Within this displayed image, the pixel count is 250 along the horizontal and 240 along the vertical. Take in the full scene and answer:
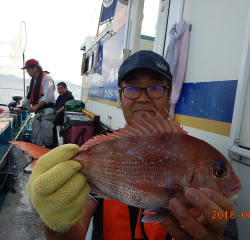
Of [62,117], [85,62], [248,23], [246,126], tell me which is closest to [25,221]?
[246,126]

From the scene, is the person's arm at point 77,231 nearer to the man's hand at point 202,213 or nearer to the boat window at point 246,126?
the man's hand at point 202,213

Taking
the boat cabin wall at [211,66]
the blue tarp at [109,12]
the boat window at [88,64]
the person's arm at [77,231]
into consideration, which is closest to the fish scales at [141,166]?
the person's arm at [77,231]

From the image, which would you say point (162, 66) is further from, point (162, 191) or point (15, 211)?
point (15, 211)

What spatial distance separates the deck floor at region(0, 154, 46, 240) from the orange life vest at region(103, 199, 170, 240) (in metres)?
1.78

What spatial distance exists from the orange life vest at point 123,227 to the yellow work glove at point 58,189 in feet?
1.49

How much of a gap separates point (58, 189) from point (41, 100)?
5.58 meters

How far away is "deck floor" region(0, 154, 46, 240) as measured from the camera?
2.73m

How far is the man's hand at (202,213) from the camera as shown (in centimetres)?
89

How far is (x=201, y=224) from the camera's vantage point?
0.97 meters

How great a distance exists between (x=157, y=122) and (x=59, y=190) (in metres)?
0.67

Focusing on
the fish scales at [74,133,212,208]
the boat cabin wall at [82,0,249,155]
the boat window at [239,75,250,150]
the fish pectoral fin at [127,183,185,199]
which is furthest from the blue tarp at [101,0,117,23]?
the fish pectoral fin at [127,183,185,199]

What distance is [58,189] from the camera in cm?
106

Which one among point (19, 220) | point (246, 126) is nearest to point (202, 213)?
point (246, 126)

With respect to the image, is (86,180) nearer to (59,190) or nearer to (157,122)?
(59,190)
